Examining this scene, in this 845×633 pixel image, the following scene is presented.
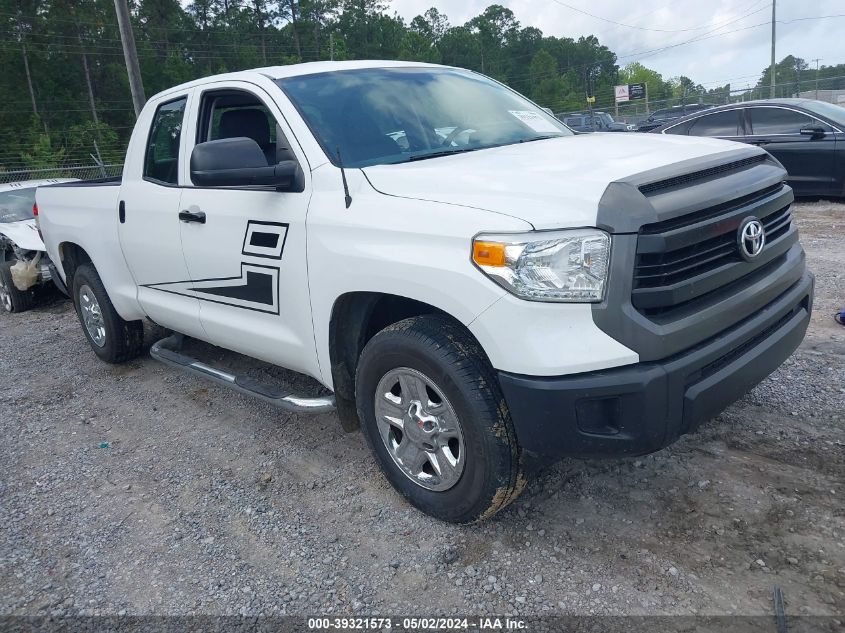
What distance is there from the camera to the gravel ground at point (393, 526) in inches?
102

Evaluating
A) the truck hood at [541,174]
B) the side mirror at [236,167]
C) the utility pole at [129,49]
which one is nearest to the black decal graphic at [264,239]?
the side mirror at [236,167]

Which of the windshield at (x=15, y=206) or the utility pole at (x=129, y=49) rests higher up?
the utility pole at (x=129, y=49)

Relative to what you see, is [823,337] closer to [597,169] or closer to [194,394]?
[597,169]

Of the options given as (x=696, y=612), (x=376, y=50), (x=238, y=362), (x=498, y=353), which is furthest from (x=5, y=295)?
(x=376, y=50)

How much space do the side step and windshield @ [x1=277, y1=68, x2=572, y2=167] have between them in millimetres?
1159

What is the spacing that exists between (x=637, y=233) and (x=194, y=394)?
358cm

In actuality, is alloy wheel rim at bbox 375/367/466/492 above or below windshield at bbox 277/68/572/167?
below

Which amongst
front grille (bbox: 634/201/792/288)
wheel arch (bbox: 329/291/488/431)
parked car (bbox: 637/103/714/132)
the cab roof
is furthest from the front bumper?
parked car (bbox: 637/103/714/132)

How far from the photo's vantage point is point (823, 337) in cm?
478

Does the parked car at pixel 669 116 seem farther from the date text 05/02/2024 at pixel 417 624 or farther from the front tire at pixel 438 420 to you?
the date text 05/02/2024 at pixel 417 624

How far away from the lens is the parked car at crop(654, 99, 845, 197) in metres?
8.94

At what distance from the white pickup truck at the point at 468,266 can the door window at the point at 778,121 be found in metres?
6.67

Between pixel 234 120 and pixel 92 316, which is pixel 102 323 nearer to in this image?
pixel 92 316

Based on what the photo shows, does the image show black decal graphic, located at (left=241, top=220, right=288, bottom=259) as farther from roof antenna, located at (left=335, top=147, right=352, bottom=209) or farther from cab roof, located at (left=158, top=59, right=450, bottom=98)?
cab roof, located at (left=158, top=59, right=450, bottom=98)
